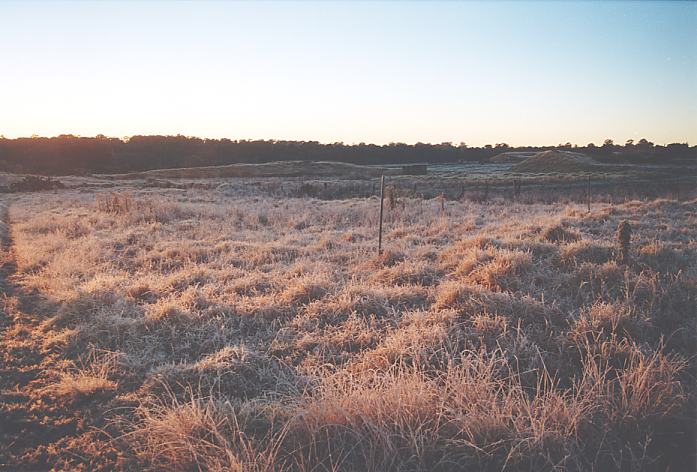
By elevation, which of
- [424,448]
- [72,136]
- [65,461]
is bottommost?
[65,461]

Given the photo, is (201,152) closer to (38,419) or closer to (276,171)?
(276,171)

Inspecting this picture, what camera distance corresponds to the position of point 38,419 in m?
3.18

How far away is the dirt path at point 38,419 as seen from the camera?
2.76 m

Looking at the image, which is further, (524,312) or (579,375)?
(524,312)

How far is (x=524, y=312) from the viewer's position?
4832mm

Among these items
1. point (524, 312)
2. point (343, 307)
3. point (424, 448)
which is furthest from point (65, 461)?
point (524, 312)

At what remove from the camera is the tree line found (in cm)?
7369

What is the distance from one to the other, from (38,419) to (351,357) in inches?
104

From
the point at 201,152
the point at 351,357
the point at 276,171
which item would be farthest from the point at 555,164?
the point at 201,152

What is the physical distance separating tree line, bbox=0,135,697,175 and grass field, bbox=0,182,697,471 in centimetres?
6679

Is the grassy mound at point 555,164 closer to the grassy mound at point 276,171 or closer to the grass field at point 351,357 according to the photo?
the grassy mound at point 276,171

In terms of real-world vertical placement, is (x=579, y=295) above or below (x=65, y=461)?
above

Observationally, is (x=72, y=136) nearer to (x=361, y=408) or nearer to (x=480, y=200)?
(x=480, y=200)

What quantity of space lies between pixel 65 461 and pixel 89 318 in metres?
2.72
